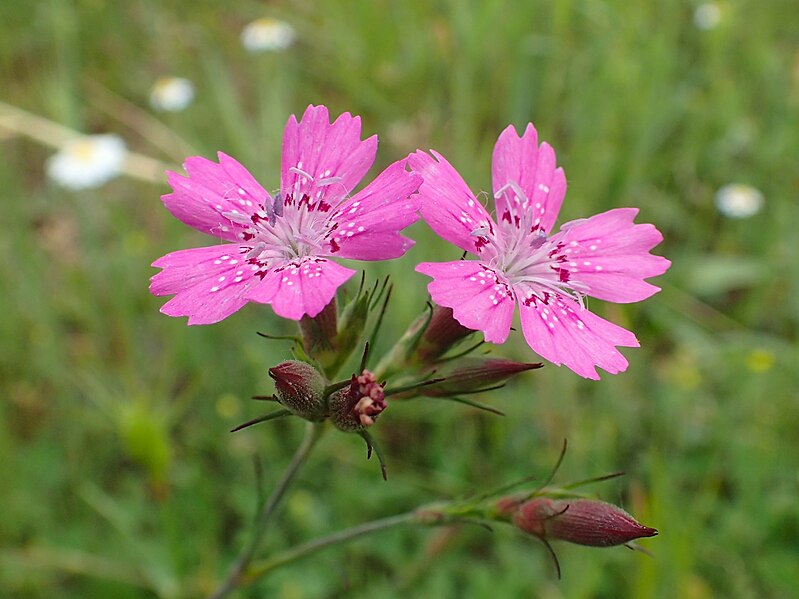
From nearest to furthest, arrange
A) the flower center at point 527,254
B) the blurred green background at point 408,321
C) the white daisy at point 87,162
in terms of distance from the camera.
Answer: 1. the flower center at point 527,254
2. the blurred green background at point 408,321
3. the white daisy at point 87,162

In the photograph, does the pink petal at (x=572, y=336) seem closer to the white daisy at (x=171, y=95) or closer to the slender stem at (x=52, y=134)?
the slender stem at (x=52, y=134)

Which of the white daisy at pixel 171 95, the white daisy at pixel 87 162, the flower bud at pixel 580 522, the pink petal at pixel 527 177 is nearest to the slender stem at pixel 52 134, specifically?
the white daisy at pixel 87 162

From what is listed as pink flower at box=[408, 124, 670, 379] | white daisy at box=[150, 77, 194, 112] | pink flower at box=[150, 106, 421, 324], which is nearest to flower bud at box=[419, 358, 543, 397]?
pink flower at box=[408, 124, 670, 379]

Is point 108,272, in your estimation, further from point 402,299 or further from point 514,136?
point 514,136

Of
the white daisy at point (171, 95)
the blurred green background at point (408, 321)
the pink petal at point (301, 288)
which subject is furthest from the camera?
the white daisy at point (171, 95)

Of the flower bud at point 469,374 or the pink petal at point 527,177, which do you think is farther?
the pink petal at point 527,177

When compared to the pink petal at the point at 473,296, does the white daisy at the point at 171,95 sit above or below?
below

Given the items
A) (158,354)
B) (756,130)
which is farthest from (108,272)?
(756,130)
